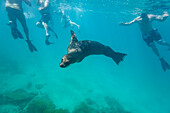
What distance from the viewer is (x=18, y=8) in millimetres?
9797

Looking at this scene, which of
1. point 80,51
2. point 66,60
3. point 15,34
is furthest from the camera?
point 15,34

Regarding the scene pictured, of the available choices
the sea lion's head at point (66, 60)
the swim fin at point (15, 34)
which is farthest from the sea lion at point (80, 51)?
the swim fin at point (15, 34)

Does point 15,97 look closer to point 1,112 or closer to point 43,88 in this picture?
point 1,112

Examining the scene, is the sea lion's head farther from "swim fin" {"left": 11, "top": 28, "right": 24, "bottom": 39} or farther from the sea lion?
"swim fin" {"left": 11, "top": 28, "right": 24, "bottom": 39}

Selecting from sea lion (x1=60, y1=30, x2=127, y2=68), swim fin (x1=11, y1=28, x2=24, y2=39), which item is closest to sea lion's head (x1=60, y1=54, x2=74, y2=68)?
sea lion (x1=60, y1=30, x2=127, y2=68)

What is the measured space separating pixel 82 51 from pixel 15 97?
9515 mm

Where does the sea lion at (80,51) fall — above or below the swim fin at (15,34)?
below

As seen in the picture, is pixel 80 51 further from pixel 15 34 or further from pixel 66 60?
pixel 15 34

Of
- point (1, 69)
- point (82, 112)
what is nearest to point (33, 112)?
point (82, 112)

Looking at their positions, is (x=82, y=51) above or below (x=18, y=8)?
below

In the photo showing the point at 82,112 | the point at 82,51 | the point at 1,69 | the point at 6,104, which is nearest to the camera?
the point at 82,51

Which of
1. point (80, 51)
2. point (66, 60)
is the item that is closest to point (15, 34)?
point (80, 51)

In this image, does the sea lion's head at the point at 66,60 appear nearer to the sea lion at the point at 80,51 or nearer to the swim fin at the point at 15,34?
the sea lion at the point at 80,51

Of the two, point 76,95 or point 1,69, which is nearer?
point 76,95
